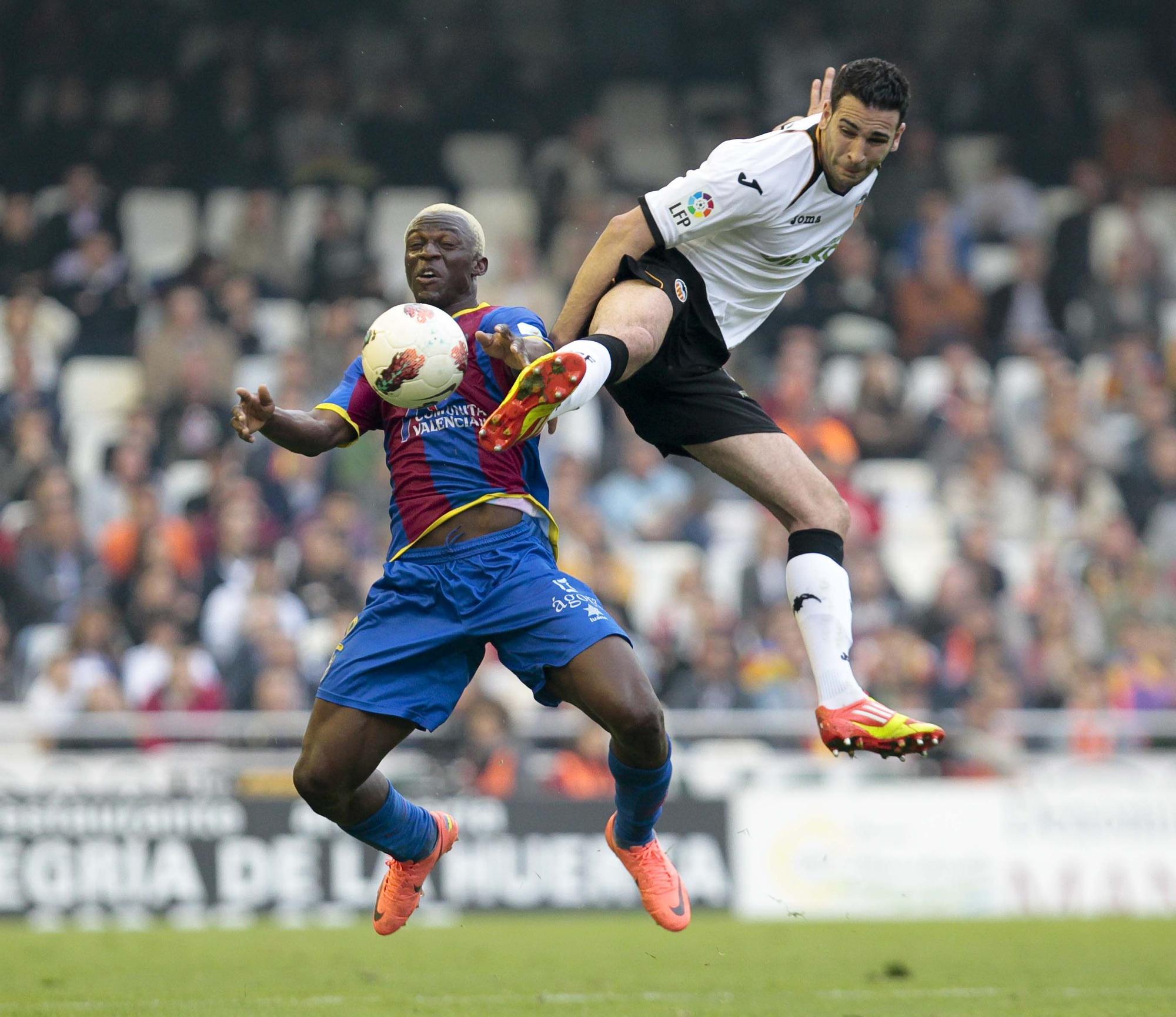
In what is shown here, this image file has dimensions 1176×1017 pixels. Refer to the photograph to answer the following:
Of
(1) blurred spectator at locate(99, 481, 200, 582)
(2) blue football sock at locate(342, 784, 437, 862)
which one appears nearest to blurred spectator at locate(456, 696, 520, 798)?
(1) blurred spectator at locate(99, 481, 200, 582)

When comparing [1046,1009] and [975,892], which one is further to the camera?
[975,892]

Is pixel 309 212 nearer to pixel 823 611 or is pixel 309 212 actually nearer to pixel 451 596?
pixel 451 596

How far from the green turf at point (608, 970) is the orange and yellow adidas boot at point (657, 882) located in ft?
1.14

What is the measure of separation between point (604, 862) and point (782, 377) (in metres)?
5.14

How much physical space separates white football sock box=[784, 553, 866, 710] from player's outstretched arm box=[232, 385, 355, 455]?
1801 millimetres

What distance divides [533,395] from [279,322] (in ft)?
37.1

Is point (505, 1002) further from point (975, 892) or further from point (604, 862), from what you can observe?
point (975, 892)

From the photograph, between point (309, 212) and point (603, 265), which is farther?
point (309, 212)

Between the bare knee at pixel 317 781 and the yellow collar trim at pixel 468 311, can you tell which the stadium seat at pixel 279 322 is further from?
the bare knee at pixel 317 781

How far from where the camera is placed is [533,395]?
618 centimetres

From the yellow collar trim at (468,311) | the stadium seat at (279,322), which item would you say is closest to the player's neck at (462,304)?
the yellow collar trim at (468,311)

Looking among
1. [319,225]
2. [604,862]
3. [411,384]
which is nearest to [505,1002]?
[411,384]

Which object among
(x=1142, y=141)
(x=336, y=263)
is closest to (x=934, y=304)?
(x=1142, y=141)

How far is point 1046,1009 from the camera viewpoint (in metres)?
7.09
